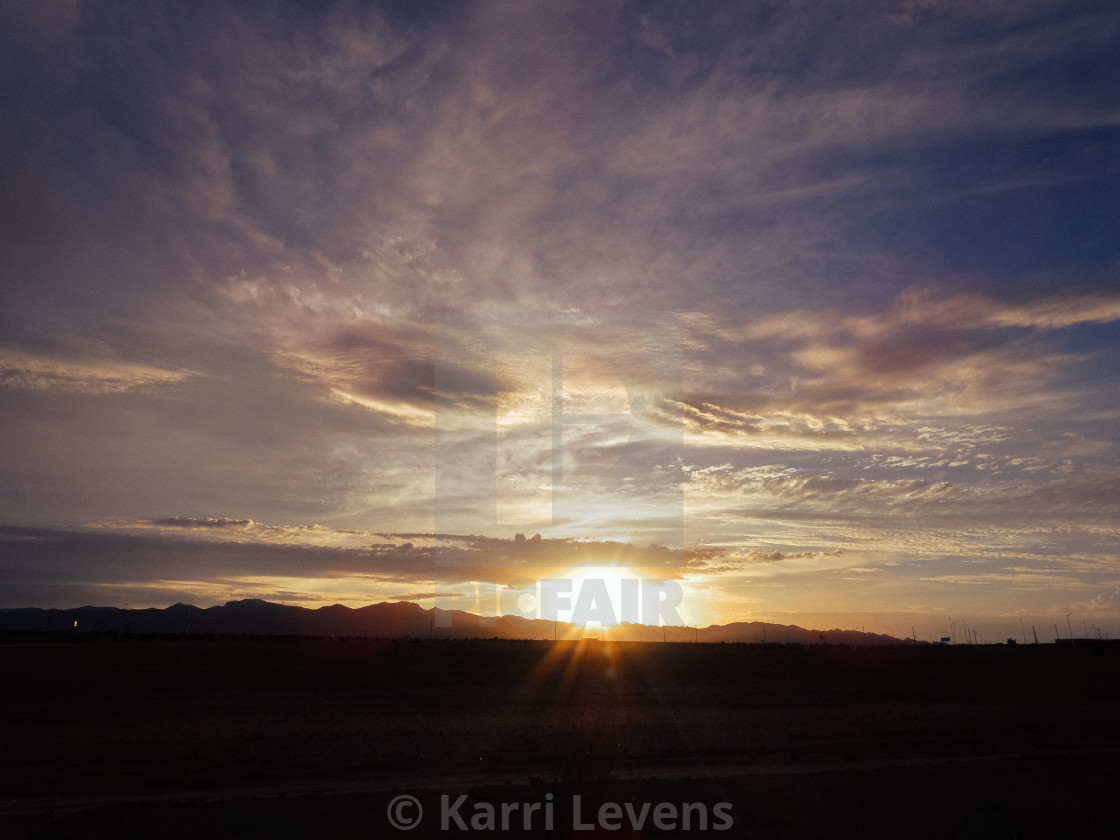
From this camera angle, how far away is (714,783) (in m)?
17.8

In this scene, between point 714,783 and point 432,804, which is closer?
point 432,804

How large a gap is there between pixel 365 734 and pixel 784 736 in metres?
15.2

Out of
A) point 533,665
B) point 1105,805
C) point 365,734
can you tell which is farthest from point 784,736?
point 533,665

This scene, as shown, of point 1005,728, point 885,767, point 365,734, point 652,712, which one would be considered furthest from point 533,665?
point 885,767

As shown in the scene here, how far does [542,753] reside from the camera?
2305 cm

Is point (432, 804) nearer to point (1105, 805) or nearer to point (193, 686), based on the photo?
point (1105, 805)

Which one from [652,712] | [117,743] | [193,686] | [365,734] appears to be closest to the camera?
[117,743]

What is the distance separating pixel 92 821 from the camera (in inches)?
555

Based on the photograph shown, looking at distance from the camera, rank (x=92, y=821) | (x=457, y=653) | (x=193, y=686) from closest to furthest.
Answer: (x=92, y=821) < (x=193, y=686) < (x=457, y=653)

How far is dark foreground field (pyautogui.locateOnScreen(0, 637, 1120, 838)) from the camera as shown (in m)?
14.6

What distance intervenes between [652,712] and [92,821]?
23579 mm

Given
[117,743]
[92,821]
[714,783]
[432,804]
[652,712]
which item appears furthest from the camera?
[652,712]

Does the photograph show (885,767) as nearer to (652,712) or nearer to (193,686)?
(652,712)

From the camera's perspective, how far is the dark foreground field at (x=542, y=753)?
1462cm
